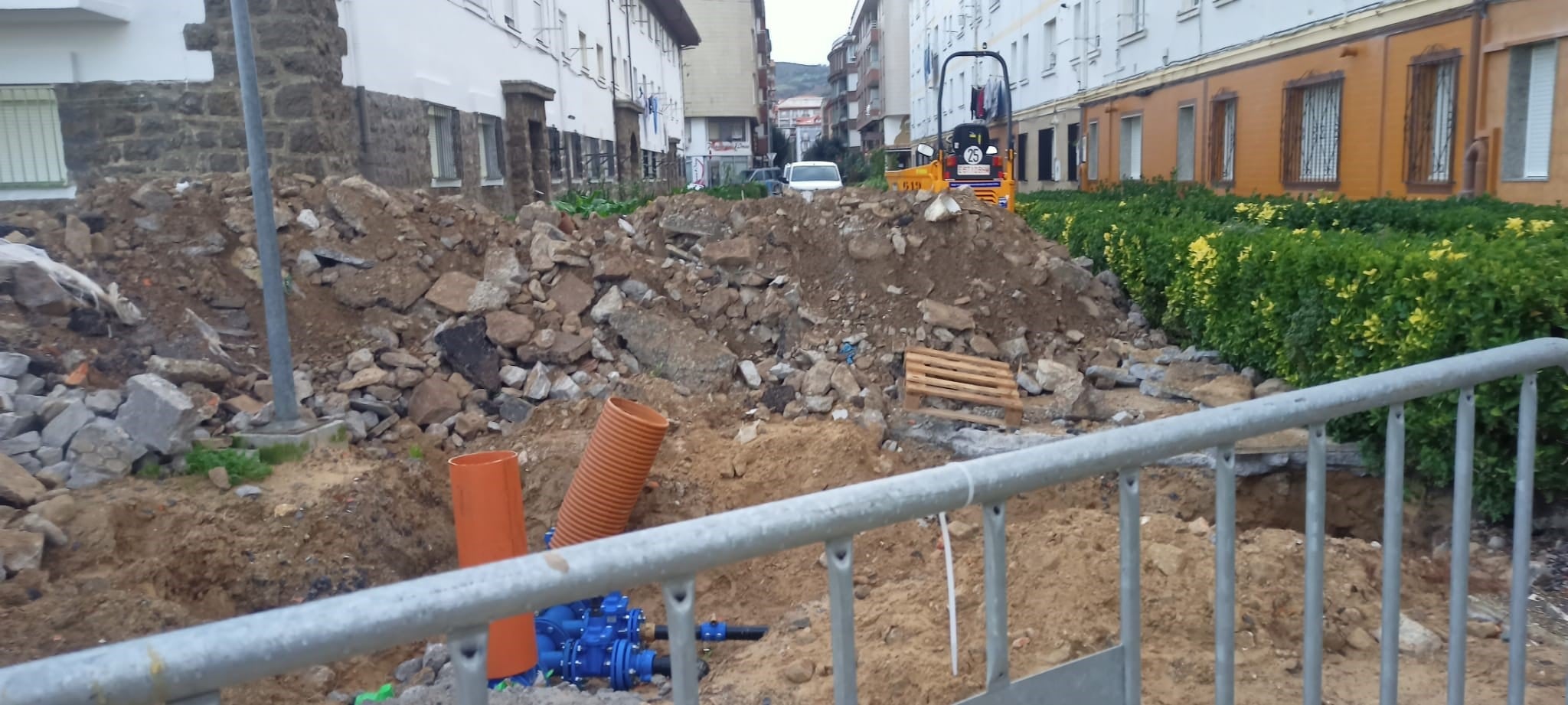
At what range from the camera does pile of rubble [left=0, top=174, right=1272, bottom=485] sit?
6.80m

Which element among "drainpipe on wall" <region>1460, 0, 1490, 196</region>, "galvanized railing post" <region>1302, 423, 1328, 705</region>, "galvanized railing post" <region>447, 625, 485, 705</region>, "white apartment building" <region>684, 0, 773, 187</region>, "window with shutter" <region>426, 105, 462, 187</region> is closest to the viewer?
"galvanized railing post" <region>447, 625, 485, 705</region>

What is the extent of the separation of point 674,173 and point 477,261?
3013cm

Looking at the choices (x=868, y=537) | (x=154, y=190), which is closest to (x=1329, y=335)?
(x=868, y=537)

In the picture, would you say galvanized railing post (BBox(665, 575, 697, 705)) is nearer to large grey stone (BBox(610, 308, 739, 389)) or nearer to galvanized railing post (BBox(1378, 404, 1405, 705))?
galvanized railing post (BBox(1378, 404, 1405, 705))

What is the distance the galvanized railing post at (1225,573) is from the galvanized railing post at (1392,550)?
1.31 feet

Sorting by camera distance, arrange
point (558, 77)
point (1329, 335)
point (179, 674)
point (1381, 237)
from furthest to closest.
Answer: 1. point (558, 77)
2. point (1381, 237)
3. point (1329, 335)
4. point (179, 674)

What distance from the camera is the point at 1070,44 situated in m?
25.2

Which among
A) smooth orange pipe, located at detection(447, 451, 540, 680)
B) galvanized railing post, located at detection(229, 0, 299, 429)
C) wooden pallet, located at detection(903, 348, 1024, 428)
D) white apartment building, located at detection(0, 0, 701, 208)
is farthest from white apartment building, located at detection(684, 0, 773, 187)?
smooth orange pipe, located at detection(447, 451, 540, 680)

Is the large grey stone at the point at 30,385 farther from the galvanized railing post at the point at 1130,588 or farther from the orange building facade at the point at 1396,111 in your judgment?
the orange building facade at the point at 1396,111

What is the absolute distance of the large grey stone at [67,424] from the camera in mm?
5715

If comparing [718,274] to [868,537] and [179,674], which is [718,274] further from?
[179,674]

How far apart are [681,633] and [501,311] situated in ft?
23.6

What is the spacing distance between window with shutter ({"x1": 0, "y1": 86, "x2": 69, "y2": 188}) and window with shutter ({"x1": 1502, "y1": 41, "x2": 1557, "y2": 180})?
1442 cm

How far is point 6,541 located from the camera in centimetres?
465
